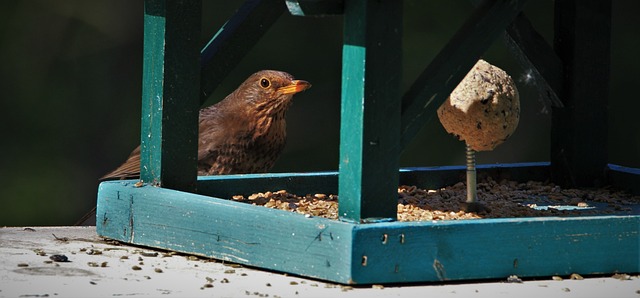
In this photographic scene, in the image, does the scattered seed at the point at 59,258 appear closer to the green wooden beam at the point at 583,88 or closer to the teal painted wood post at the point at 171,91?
the teal painted wood post at the point at 171,91

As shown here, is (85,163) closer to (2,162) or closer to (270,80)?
(2,162)

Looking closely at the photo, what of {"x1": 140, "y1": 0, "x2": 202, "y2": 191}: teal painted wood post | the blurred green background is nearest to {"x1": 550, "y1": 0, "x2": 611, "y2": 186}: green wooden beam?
{"x1": 140, "y1": 0, "x2": 202, "y2": 191}: teal painted wood post

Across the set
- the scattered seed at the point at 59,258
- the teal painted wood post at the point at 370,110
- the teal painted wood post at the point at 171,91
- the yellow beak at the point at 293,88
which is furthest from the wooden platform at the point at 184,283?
the yellow beak at the point at 293,88

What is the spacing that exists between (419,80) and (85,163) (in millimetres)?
4460

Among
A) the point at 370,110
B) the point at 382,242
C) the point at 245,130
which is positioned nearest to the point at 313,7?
the point at 370,110

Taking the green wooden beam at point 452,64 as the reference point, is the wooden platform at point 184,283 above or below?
below

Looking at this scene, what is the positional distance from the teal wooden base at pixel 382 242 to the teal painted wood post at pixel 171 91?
0.18m

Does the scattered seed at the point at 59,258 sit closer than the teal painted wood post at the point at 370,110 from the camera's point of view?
No

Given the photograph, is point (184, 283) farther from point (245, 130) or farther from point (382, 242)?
point (245, 130)

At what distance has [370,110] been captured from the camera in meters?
4.70

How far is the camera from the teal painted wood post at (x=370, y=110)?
470 centimetres

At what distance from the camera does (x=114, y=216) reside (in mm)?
5574

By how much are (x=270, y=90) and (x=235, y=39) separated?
1682mm

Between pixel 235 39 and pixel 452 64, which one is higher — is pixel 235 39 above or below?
above
